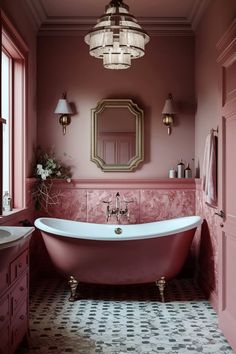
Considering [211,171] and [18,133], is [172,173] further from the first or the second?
[18,133]

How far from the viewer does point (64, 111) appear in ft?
16.0

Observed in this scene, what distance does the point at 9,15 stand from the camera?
12.1 ft

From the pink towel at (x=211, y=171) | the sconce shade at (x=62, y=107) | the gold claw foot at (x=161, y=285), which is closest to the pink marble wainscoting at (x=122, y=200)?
the sconce shade at (x=62, y=107)

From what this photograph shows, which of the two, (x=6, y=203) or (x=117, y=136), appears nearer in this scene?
(x=6, y=203)

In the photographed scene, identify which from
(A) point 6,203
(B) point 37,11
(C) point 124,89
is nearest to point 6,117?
(A) point 6,203

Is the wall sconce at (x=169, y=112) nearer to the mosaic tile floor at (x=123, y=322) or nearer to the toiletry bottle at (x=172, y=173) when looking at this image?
the toiletry bottle at (x=172, y=173)

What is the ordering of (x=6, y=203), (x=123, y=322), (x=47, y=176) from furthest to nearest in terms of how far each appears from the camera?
(x=47, y=176) < (x=6, y=203) < (x=123, y=322)

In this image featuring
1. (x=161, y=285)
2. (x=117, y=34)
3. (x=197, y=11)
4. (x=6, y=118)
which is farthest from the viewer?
(x=197, y=11)

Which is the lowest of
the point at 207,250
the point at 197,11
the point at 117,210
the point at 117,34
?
the point at 207,250

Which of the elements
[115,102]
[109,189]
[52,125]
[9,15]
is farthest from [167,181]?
[9,15]

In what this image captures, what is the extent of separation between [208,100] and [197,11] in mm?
992

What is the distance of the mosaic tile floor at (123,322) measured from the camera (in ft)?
9.82

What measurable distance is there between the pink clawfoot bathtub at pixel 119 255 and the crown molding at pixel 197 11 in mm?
2125

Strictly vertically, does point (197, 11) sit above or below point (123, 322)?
above
